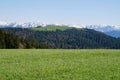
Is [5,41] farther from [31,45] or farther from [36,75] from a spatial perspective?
[36,75]

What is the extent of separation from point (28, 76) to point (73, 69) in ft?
15.7

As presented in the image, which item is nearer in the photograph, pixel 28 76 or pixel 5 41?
pixel 28 76

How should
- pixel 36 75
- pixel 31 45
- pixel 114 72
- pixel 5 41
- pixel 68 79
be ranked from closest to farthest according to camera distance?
pixel 68 79 < pixel 36 75 < pixel 114 72 < pixel 5 41 < pixel 31 45

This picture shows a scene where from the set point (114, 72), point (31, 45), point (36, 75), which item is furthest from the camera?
point (31, 45)

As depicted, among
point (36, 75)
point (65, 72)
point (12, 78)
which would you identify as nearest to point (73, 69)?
point (65, 72)

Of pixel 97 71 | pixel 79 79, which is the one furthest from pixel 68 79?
pixel 97 71

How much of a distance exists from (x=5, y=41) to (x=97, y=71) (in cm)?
11034

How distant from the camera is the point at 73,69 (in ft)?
84.5

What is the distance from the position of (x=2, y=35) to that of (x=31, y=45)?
501 inches

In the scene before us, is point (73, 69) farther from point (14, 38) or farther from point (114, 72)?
point (14, 38)

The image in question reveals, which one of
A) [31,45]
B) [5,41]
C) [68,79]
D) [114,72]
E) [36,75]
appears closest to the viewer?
[68,79]

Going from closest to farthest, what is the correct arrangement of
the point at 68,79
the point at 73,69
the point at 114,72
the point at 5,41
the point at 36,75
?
the point at 68,79
the point at 36,75
the point at 114,72
the point at 73,69
the point at 5,41

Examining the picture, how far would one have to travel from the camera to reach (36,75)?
2244cm

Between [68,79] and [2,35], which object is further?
[2,35]
